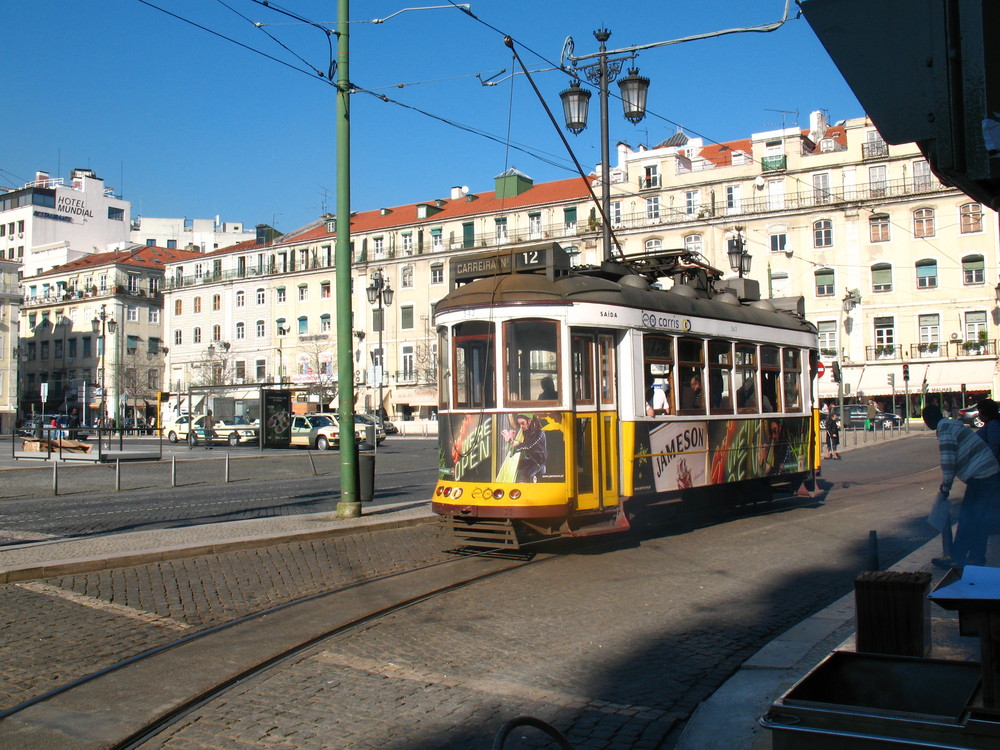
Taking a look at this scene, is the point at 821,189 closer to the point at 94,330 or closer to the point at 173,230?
the point at 94,330

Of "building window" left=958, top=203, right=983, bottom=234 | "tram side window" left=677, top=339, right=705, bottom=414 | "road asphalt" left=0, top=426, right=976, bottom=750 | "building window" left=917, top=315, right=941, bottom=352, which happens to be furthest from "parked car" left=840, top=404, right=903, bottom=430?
"tram side window" left=677, top=339, right=705, bottom=414

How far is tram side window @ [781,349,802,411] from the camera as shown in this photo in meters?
15.0

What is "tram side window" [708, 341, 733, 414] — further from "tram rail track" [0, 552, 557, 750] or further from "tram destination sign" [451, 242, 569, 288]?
"tram rail track" [0, 552, 557, 750]

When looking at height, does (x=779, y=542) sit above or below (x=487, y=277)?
below

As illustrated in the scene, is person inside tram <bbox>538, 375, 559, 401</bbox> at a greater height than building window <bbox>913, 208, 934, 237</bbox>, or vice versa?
building window <bbox>913, 208, 934, 237</bbox>

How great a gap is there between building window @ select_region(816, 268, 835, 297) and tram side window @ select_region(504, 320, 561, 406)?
49868mm

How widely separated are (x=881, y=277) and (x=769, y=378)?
4531 centimetres

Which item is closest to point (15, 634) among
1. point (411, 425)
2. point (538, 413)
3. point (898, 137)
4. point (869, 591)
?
point (538, 413)

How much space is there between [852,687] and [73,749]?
373 centimetres

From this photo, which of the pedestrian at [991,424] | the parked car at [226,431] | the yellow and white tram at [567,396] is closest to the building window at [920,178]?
the parked car at [226,431]

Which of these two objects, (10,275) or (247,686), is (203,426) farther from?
(247,686)

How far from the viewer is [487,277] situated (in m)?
11.4

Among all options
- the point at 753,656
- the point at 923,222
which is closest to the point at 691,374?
the point at 753,656

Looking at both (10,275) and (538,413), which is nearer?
(538,413)
